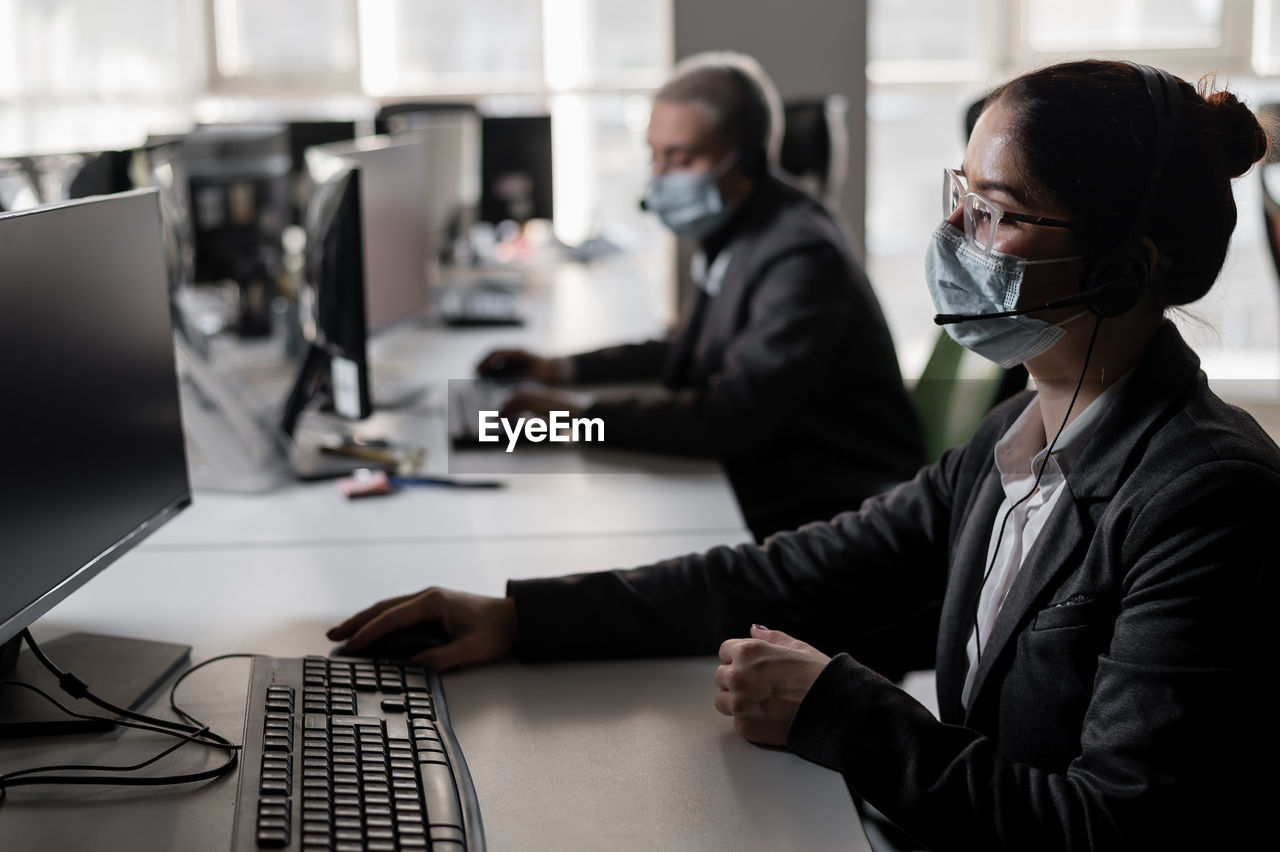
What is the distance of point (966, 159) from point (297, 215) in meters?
3.48

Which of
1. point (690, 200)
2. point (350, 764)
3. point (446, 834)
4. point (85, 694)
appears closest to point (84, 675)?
point (85, 694)

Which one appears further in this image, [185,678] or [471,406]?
[471,406]

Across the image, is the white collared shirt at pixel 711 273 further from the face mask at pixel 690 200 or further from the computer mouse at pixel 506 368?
the computer mouse at pixel 506 368

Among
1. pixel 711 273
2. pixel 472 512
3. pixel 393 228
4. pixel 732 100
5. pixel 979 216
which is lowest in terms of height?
pixel 472 512

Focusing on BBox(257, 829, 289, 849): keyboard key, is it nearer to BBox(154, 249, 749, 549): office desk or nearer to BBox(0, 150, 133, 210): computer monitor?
BBox(154, 249, 749, 549): office desk

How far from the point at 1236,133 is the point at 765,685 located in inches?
24.7

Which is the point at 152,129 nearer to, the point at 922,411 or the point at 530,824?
the point at 922,411

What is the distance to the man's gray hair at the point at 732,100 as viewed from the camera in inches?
98.3

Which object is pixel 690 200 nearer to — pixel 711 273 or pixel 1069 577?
pixel 711 273

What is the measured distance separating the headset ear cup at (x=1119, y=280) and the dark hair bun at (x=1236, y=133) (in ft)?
0.36

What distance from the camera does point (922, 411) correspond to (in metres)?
2.33

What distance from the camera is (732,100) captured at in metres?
2.50

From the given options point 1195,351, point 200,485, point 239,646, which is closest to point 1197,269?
point 1195,351

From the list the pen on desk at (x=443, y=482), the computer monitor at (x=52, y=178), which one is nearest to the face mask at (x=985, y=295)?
the pen on desk at (x=443, y=482)
